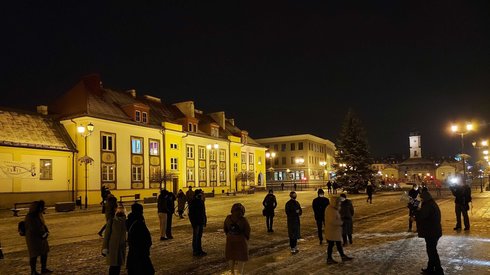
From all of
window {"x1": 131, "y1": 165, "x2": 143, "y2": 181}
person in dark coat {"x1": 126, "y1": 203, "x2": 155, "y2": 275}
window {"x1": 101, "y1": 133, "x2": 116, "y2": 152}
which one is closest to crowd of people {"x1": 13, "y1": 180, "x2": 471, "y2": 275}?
person in dark coat {"x1": 126, "y1": 203, "x2": 155, "y2": 275}

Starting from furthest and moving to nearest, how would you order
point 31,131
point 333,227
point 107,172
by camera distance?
point 107,172
point 31,131
point 333,227

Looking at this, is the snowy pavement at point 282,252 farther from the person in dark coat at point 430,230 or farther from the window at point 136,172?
the window at point 136,172

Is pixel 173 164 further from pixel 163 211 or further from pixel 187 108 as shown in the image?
pixel 163 211

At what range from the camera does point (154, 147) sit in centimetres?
4606

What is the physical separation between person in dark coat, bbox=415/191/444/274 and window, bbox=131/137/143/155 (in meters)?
36.9

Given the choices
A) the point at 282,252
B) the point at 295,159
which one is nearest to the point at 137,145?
the point at 282,252

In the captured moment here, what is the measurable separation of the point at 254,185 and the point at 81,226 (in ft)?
152

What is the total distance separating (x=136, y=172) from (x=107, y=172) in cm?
396

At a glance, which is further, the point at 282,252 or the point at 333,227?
the point at 282,252

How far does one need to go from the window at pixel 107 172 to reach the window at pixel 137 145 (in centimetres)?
344

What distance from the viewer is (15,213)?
2647 centimetres

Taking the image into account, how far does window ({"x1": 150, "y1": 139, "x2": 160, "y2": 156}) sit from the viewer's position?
45.6 m

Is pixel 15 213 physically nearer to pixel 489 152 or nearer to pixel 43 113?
pixel 43 113

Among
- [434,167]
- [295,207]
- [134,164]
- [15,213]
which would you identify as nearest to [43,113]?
[134,164]
